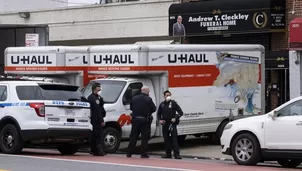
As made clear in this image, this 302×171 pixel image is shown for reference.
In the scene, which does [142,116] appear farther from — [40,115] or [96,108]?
[40,115]

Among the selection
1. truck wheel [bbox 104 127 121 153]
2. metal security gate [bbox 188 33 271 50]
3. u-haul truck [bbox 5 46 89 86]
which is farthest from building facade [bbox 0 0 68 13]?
truck wheel [bbox 104 127 121 153]

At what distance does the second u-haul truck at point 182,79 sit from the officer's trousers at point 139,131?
4.02 feet

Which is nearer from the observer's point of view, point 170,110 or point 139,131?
point 139,131

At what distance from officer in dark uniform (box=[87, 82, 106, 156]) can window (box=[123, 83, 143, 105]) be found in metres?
1.55

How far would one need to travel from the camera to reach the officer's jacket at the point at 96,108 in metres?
17.3

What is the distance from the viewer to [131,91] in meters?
19.1

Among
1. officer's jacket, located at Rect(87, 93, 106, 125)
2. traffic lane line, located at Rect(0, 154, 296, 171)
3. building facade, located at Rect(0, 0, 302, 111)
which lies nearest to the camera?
traffic lane line, located at Rect(0, 154, 296, 171)

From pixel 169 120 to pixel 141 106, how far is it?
90 cm

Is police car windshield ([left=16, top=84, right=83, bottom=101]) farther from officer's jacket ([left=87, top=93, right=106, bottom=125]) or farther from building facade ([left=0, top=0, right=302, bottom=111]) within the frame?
building facade ([left=0, top=0, right=302, bottom=111])

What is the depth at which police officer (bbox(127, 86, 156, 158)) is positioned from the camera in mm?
17344

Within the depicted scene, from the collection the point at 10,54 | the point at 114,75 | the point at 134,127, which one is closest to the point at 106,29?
the point at 10,54

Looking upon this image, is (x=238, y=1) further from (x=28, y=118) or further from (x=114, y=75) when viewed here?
(x=28, y=118)

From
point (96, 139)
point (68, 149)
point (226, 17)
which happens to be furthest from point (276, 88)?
point (68, 149)

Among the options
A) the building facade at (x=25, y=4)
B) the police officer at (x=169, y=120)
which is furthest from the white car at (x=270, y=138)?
the building facade at (x=25, y=4)
